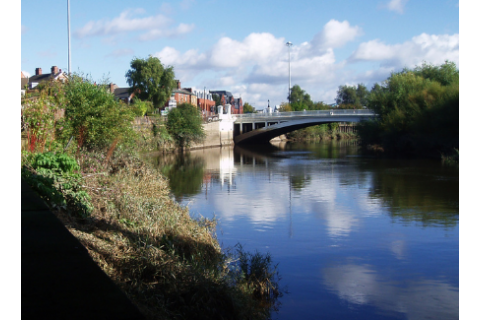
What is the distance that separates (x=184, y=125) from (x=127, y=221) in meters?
37.2

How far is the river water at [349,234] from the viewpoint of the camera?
308 inches

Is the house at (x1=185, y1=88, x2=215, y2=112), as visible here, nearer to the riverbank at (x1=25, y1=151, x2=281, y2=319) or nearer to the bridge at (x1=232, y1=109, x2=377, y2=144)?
the bridge at (x1=232, y1=109, x2=377, y2=144)

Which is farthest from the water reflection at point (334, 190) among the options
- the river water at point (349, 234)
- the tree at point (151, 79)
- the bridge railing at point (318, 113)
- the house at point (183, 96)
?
the house at point (183, 96)

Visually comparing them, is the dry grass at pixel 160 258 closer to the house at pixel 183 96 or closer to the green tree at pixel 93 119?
the green tree at pixel 93 119

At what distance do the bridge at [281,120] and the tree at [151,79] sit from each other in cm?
938

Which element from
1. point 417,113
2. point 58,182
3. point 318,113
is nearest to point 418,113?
→ point 417,113

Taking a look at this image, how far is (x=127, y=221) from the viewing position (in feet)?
31.1

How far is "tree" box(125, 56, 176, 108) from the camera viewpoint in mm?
54844

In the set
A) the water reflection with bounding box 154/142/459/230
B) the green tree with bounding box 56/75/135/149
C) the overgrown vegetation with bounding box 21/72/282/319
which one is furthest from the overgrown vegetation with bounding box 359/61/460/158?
the overgrown vegetation with bounding box 21/72/282/319

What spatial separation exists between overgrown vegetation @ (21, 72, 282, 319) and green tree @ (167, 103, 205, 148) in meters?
26.2

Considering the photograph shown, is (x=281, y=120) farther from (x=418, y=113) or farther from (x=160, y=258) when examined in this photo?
(x=160, y=258)

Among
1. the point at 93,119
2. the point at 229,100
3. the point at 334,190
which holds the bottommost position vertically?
the point at 334,190
